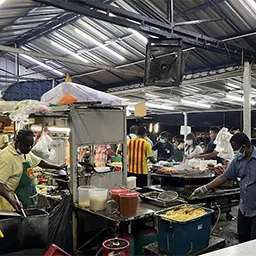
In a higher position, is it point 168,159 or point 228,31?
point 228,31

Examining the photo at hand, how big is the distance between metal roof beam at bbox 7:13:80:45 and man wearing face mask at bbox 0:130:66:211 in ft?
14.8

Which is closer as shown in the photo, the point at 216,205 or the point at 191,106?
the point at 216,205

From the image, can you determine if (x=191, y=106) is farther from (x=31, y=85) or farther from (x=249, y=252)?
(x=249, y=252)

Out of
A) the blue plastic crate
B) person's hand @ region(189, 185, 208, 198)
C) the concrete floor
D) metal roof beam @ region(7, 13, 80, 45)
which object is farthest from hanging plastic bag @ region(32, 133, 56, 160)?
metal roof beam @ region(7, 13, 80, 45)

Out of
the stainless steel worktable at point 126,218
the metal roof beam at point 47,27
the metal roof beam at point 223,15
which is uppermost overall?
the metal roof beam at point 47,27

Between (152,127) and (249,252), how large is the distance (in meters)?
11.5

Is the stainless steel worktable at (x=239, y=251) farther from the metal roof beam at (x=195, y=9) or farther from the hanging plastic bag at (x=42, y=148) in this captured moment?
the metal roof beam at (x=195, y=9)

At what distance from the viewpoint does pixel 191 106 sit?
11.1 m

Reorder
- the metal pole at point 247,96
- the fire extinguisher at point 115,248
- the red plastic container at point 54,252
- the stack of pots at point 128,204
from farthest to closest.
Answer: the metal pole at point 247,96
the stack of pots at point 128,204
the fire extinguisher at point 115,248
the red plastic container at point 54,252

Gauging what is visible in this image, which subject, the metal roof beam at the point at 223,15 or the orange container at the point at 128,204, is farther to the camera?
the metal roof beam at the point at 223,15

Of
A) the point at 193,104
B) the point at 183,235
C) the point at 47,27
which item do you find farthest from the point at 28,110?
the point at 193,104

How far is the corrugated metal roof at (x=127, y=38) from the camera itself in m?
5.17

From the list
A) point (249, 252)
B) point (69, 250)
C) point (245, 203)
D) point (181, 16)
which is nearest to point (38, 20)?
point (181, 16)

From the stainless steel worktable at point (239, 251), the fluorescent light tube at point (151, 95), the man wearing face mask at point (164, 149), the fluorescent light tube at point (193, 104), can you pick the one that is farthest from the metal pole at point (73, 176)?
the fluorescent light tube at point (193, 104)
